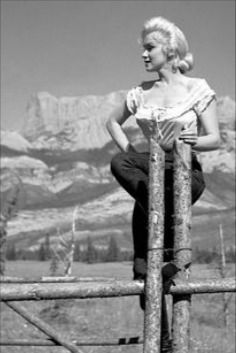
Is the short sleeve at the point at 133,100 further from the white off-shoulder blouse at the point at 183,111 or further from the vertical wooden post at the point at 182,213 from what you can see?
the vertical wooden post at the point at 182,213

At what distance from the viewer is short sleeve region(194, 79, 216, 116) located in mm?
4598

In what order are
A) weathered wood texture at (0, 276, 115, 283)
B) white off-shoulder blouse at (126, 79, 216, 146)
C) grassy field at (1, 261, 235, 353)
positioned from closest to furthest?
white off-shoulder blouse at (126, 79, 216, 146), weathered wood texture at (0, 276, 115, 283), grassy field at (1, 261, 235, 353)

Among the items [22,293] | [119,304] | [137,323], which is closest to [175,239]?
[22,293]

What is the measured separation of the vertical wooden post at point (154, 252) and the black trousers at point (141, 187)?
0.22 metres

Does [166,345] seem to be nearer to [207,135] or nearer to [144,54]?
[207,135]

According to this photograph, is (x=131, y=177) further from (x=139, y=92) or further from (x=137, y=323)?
(x=137, y=323)

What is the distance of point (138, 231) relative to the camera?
183 inches

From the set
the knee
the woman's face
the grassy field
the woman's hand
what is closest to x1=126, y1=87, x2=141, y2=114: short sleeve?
the woman's face

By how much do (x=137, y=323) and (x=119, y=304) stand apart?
918 centimetres

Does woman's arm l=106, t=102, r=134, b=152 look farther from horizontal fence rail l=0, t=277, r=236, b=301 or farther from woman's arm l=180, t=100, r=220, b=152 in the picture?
horizontal fence rail l=0, t=277, r=236, b=301

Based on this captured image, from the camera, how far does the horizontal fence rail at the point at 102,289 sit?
4.28 meters

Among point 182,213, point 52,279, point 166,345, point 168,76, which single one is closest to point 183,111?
point 168,76

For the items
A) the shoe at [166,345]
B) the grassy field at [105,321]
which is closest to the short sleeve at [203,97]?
the shoe at [166,345]

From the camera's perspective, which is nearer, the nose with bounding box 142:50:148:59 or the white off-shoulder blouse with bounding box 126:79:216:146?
the white off-shoulder blouse with bounding box 126:79:216:146
